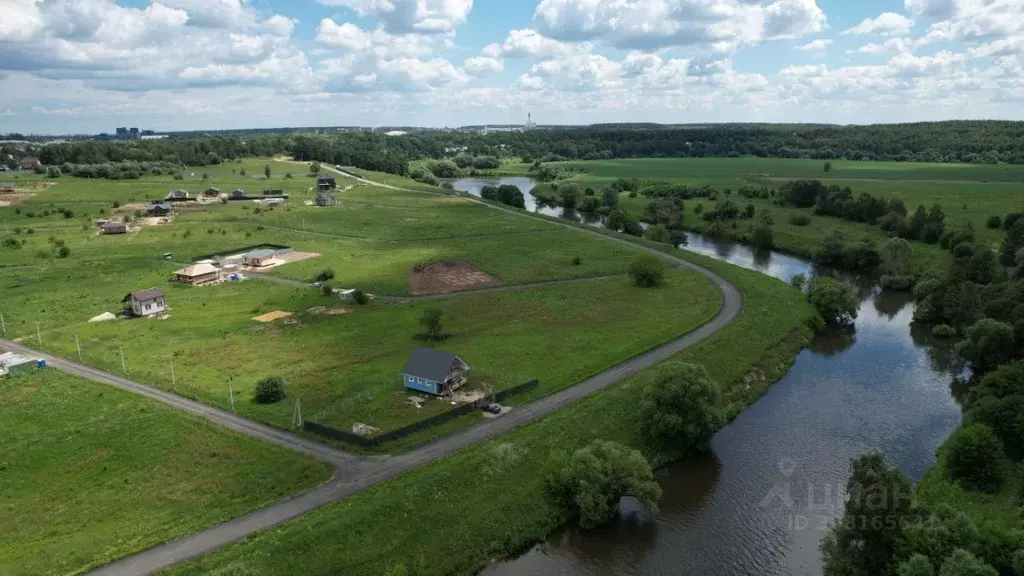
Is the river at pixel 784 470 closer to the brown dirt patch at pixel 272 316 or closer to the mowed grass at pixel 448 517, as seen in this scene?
the mowed grass at pixel 448 517

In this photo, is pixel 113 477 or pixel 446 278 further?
pixel 446 278

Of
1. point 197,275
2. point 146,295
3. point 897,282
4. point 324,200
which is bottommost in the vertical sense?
point 897,282

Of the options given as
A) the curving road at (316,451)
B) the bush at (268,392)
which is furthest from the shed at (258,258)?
the bush at (268,392)

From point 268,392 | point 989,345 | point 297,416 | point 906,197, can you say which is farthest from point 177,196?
point 906,197

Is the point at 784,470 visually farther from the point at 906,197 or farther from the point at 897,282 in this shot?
the point at 906,197

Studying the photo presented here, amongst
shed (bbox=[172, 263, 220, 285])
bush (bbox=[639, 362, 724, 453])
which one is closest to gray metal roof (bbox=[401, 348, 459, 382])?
bush (bbox=[639, 362, 724, 453])

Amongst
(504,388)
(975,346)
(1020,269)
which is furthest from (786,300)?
(504,388)
